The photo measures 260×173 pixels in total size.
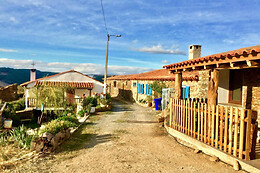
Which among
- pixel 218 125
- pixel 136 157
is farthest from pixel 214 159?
pixel 136 157

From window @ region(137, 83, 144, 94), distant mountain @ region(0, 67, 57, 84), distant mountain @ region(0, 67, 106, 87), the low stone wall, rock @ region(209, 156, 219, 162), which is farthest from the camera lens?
distant mountain @ region(0, 67, 57, 84)

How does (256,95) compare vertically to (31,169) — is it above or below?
above

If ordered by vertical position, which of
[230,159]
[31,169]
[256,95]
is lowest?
[31,169]

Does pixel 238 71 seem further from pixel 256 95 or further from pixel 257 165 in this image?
pixel 257 165

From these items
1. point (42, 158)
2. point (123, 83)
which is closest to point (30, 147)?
point (42, 158)

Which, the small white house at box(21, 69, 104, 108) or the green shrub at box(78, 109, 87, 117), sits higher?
the small white house at box(21, 69, 104, 108)

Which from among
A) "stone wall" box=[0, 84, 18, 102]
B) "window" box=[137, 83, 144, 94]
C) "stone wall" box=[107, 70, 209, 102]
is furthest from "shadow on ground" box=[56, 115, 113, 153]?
"stone wall" box=[0, 84, 18, 102]

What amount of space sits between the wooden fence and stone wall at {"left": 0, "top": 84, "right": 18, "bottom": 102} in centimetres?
2534

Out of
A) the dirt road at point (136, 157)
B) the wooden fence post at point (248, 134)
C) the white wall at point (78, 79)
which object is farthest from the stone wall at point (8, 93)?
the wooden fence post at point (248, 134)

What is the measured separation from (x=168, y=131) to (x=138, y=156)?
8.93 ft

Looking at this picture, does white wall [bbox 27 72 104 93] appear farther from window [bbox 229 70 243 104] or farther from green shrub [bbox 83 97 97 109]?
window [bbox 229 70 243 104]

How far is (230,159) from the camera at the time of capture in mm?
4828

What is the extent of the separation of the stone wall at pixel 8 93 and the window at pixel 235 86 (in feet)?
87.6

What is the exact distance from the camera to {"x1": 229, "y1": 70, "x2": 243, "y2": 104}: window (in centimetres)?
866
